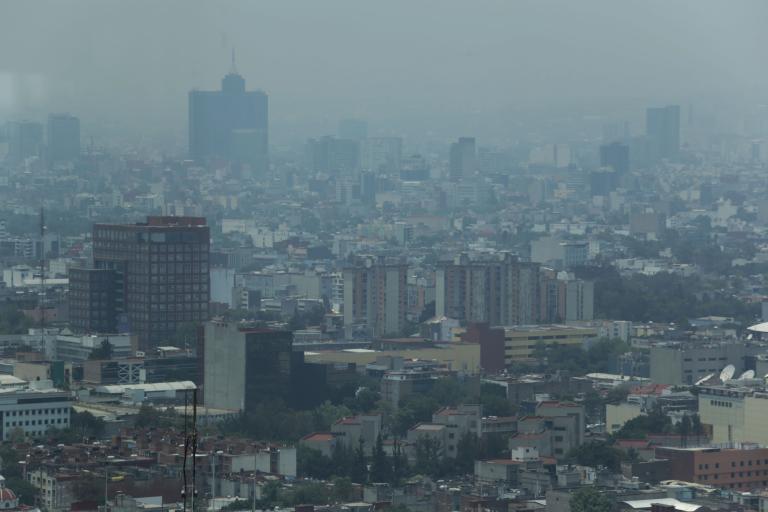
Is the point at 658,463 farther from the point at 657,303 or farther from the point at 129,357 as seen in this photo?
the point at 657,303

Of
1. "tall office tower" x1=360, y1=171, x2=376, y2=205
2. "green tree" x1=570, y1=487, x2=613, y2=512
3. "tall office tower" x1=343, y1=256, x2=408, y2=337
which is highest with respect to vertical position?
"tall office tower" x1=360, y1=171, x2=376, y2=205

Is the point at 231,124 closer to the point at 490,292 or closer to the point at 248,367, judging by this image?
the point at 490,292

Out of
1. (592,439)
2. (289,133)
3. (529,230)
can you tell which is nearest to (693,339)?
(592,439)

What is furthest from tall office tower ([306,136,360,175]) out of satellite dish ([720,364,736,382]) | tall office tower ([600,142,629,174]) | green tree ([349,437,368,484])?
green tree ([349,437,368,484])

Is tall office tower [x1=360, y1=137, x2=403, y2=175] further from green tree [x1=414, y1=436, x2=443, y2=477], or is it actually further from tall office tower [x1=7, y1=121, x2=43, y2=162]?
green tree [x1=414, y1=436, x2=443, y2=477]

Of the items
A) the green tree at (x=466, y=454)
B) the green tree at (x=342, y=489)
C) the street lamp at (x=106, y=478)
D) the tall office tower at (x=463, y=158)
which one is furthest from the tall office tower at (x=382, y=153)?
the green tree at (x=342, y=489)

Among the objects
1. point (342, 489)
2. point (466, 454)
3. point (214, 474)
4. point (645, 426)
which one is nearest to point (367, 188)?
point (645, 426)

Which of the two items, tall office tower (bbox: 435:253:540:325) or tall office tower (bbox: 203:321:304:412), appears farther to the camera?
tall office tower (bbox: 435:253:540:325)
